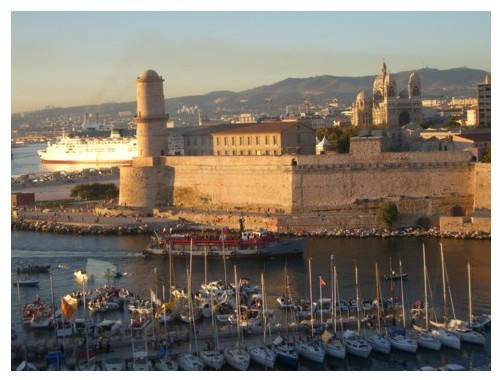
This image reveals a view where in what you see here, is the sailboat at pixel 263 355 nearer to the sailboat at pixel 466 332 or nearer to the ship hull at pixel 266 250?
the sailboat at pixel 466 332

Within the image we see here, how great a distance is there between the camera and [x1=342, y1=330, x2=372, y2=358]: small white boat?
12188mm

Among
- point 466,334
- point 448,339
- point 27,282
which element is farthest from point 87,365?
point 27,282

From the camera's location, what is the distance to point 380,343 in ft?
40.5

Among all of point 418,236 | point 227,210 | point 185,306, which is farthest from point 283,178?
point 185,306

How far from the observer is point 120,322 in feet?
45.9

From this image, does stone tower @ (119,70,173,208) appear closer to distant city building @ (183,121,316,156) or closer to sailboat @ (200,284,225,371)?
distant city building @ (183,121,316,156)

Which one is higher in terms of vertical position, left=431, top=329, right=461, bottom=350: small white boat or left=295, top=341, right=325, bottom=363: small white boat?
left=431, top=329, right=461, bottom=350: small white boat

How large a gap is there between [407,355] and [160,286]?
5542 millimetres

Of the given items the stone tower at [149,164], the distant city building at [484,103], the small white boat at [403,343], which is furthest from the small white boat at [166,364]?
the distant city building at [484,103]

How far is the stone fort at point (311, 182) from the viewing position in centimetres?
2159

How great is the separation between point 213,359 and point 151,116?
559 inches

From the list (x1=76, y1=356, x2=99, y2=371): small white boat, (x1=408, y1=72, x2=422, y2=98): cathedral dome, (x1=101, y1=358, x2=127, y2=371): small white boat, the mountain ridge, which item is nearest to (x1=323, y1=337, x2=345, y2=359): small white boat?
(x1=101, y1=358, x2=127, y2=371): small white boat

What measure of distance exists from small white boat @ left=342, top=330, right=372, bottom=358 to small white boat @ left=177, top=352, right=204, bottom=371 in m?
1.75

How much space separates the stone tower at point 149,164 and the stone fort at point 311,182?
2cm
